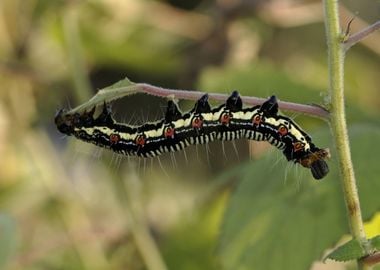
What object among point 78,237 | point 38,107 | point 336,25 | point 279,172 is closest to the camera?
point 336,25

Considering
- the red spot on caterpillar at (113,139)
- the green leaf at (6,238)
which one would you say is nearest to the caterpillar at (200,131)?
the red spot on caterpillar at (113,139)

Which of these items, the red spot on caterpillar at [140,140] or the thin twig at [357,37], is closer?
the thin twig at [357,37]

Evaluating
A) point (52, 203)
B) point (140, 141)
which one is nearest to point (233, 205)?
point (140, 141)

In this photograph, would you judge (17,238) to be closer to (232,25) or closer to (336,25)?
(336,25)

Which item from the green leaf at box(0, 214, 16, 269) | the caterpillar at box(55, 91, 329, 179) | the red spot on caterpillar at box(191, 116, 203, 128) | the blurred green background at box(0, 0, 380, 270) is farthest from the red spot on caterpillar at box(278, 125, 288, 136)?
the green leaf at box(0, 214, 16, 269)

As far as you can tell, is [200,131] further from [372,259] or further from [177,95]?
[372,259]

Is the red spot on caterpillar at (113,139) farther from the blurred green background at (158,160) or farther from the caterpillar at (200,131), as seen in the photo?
the blurred green background at (158,160)

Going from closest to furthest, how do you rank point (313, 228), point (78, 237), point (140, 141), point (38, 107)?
point (140, 141), point (313, 228), point (78, 237), point (38, 107)
